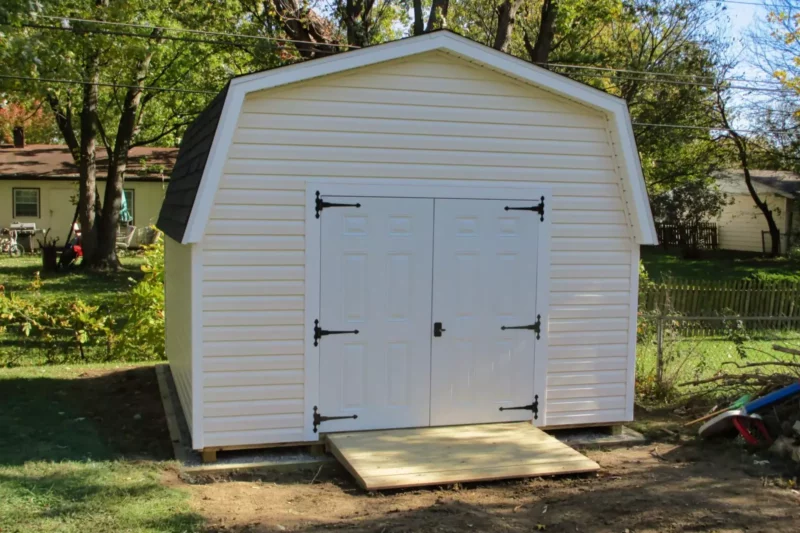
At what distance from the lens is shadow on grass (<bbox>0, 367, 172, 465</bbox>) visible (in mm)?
6441

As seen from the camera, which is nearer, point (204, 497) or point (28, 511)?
point (28, 511)

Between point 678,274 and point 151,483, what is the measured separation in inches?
863

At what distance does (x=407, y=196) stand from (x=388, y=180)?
226mm

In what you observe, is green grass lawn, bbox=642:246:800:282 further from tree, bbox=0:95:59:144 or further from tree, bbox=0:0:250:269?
tree, bbox=0:95:59:144

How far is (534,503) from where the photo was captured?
5.53 m

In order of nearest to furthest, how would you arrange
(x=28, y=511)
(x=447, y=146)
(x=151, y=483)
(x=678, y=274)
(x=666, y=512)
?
(x=28, y=511), (x=666, y=512), (x=151, y=483), (x=447, y=146), (x=678, y=274)

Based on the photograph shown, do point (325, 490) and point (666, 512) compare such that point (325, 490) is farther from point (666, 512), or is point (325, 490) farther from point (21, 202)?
point (21, 202)

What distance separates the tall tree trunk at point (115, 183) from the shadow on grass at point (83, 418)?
1199 centimetres

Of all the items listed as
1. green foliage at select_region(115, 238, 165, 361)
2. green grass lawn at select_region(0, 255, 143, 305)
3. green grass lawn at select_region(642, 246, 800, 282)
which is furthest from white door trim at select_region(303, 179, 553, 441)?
green grass lawn at select_region(642, 246, 800, 282)

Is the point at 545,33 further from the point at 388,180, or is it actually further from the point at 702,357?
the point at 388,180

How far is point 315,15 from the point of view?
1767 centimetres

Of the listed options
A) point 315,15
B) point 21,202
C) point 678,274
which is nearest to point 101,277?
point 315,15

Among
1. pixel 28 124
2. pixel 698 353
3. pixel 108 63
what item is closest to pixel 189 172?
pixel 698 353

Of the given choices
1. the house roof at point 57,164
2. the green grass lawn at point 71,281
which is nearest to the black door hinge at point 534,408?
the green grass lawn at point 71,281
